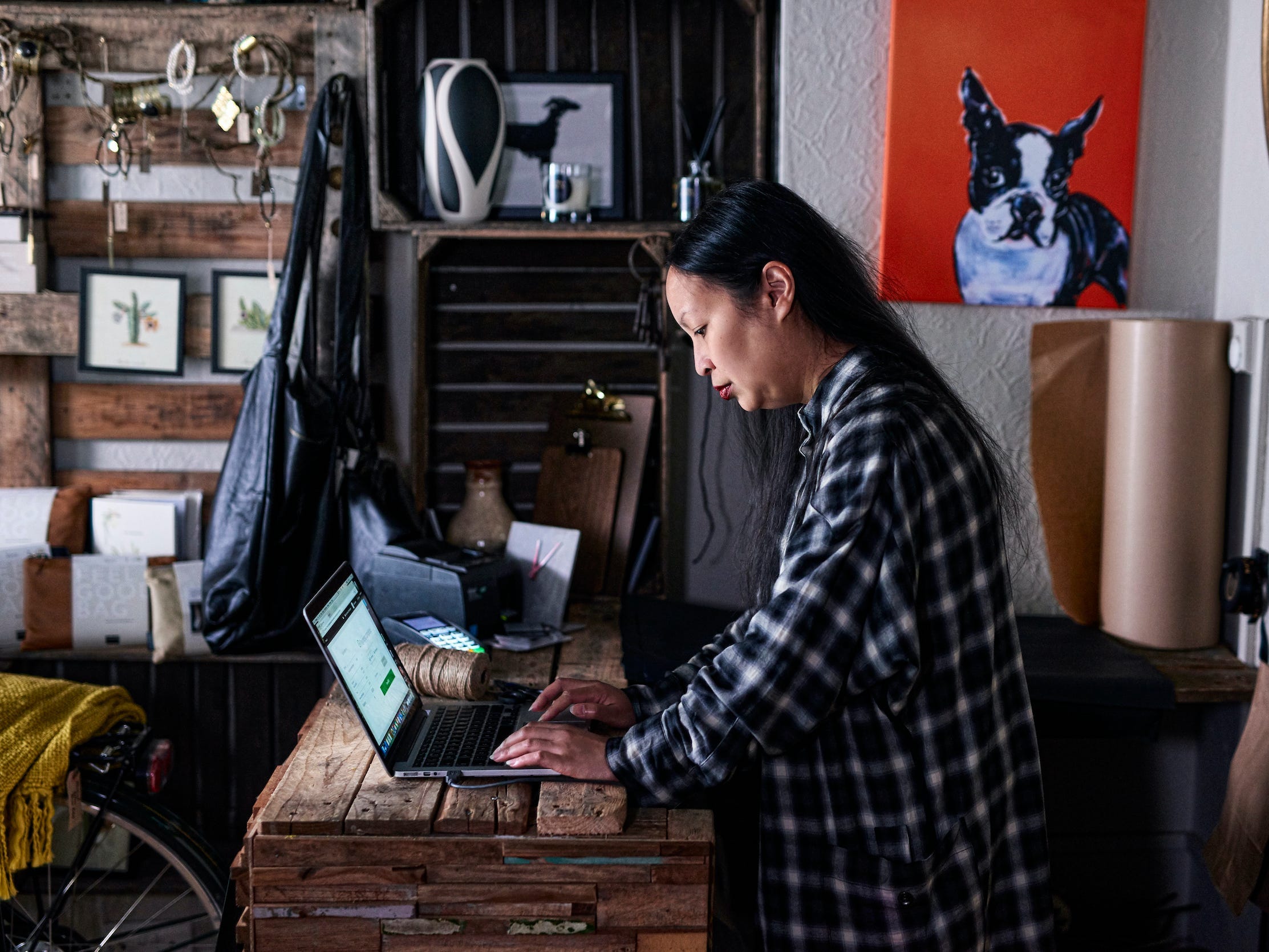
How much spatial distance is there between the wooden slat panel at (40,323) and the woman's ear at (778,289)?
2039 millimetres

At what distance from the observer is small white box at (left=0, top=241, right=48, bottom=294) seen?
2781 mm

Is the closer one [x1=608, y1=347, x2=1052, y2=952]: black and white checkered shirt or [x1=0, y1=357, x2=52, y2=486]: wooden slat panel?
[x1=608, y1=347, x2=1052, y2=952]: black and white checkered shirt

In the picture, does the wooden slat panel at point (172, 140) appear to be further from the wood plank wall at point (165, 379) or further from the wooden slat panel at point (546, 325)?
the wooden slat panel at point (546, 325)

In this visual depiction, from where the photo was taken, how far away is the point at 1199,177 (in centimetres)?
261

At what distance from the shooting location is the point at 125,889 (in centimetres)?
284

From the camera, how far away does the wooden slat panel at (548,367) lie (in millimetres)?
2906

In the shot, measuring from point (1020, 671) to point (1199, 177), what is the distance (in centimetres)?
166

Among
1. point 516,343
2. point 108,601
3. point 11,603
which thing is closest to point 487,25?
point 516,343

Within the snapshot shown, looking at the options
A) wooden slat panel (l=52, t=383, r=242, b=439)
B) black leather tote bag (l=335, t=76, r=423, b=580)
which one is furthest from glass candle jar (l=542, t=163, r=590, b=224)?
wooden slat panel (l=52, t=383, r=242, b=439)

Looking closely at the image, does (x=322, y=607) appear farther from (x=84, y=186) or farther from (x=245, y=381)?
(x=84, y=186)

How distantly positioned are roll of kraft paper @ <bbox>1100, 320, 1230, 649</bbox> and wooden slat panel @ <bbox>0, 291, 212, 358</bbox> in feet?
7.91

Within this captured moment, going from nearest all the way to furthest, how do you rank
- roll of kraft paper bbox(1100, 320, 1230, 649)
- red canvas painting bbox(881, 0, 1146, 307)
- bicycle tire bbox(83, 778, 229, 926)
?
bicycle tire bbox(83, 778, 229, 926) < roll of kraft paper bbox(1100, 320, 1230, 649) < red canvas painting bbox(881, 0, 1146, 307)

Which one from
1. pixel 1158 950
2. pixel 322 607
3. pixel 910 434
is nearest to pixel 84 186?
pixel 322 607

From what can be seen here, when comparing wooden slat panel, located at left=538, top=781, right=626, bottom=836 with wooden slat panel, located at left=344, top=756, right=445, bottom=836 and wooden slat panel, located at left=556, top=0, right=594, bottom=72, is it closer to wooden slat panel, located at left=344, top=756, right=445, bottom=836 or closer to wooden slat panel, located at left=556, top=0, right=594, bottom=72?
wooden slat panel, located at left=344, top=756, right=445, bottom=836
